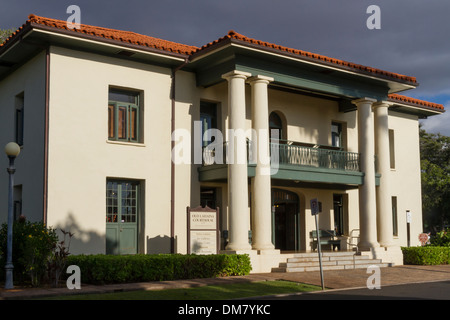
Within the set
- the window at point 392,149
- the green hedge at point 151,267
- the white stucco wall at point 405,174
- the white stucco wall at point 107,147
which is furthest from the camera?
the window at point 392,149

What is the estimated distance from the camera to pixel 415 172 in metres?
27.6

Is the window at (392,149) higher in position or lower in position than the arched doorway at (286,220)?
higher

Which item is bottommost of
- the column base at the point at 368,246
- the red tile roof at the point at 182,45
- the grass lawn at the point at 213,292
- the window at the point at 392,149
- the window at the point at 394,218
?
the grass lawn at the point at 213,292

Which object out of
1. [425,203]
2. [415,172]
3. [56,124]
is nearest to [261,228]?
[56,124]

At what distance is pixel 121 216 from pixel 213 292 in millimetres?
6202

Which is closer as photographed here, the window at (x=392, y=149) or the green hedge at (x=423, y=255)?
the green hedge at (x=423, y=255)

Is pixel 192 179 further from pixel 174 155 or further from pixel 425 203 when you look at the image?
pixel 425 203

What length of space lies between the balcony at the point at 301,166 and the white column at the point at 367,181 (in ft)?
1.14

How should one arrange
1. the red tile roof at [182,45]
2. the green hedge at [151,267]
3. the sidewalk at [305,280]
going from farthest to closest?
the red tile roof at [182,45]
the green hedge at [151,267]
the sidewalk at [305,280]

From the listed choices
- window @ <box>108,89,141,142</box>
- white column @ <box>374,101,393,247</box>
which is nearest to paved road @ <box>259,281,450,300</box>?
white column @ <box>374,101,393,247</box>

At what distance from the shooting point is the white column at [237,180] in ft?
59.5

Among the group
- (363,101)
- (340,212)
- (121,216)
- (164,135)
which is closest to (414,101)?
(363,101)

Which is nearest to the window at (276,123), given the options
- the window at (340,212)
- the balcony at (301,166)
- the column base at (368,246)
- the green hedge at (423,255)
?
the balcony at (301,166)

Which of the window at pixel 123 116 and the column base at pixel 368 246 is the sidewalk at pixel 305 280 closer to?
the column base at pixel 368 246
